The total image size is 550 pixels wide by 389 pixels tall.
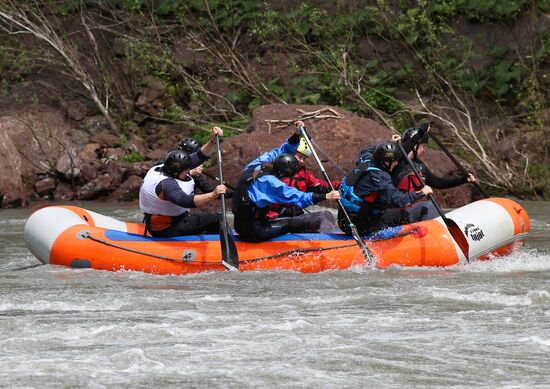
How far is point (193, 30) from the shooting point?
19.8m

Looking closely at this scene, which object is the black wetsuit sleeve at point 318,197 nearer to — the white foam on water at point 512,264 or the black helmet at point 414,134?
the white foam on water at point 512,264

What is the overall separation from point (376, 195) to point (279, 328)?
289 centimetres

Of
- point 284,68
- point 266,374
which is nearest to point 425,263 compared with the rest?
point 266,374

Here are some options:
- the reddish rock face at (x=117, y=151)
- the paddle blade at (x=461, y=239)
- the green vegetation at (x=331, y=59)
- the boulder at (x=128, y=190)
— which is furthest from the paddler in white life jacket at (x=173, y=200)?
the green vegetation at (x=331, y=59)

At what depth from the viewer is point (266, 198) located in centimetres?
984

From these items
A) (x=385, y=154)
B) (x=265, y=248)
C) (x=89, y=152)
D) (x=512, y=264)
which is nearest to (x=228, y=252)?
(x=265, y=248)

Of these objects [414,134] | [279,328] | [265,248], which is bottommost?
[279,328]

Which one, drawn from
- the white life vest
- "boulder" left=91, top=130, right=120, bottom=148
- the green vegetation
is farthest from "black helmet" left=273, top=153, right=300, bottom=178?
"boulder" left=91, top=130, right=120, bottom=148

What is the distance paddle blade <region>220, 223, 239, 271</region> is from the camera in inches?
385

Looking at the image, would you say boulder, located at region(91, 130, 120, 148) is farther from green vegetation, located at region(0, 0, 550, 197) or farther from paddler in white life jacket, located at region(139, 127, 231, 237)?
paddler in white life jacket, located at region(139, 127, 231, 237)

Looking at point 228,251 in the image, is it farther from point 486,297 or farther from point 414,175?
point 486,297

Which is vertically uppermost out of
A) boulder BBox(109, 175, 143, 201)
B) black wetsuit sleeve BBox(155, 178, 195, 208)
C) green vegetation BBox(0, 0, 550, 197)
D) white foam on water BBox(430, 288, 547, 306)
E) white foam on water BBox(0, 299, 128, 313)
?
green vegetation BBox(0, 0, 550, 197)

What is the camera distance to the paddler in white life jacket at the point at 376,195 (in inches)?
396

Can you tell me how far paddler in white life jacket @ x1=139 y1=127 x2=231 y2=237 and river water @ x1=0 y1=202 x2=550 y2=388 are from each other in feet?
1.99
